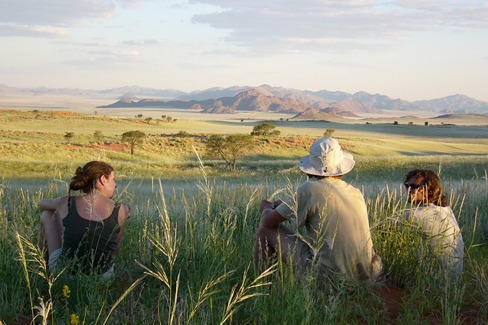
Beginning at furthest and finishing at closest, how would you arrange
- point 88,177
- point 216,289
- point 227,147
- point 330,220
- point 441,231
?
1. point 227,147
2. point 441,231
3. point 88,177
4. point 330,220
5. point 216,289

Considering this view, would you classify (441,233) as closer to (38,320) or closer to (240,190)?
(38,320)

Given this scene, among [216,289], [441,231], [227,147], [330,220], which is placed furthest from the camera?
[227,147]

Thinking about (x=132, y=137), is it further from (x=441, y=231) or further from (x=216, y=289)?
(x=216, y=289)

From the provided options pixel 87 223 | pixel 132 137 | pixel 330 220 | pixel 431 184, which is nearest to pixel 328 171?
pixel 330 220

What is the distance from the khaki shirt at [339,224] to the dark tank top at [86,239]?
1.25 m

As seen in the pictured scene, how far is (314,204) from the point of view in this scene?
4.46m

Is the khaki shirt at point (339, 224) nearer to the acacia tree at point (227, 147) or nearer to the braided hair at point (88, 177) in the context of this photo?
the braided hair at point (88, 177)

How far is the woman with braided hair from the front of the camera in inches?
178

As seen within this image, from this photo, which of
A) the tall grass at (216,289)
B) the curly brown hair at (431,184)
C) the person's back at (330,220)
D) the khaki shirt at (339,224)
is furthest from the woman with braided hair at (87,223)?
the curly brown hair at (431,184)

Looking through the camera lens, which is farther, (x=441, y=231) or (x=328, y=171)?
(x=441, y=231)

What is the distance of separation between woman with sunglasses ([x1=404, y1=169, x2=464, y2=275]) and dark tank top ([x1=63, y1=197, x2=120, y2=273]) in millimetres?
2331

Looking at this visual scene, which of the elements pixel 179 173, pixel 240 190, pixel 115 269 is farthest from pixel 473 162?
pixel 115 269

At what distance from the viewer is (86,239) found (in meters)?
4.55

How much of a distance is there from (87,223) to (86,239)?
4.4 inches
